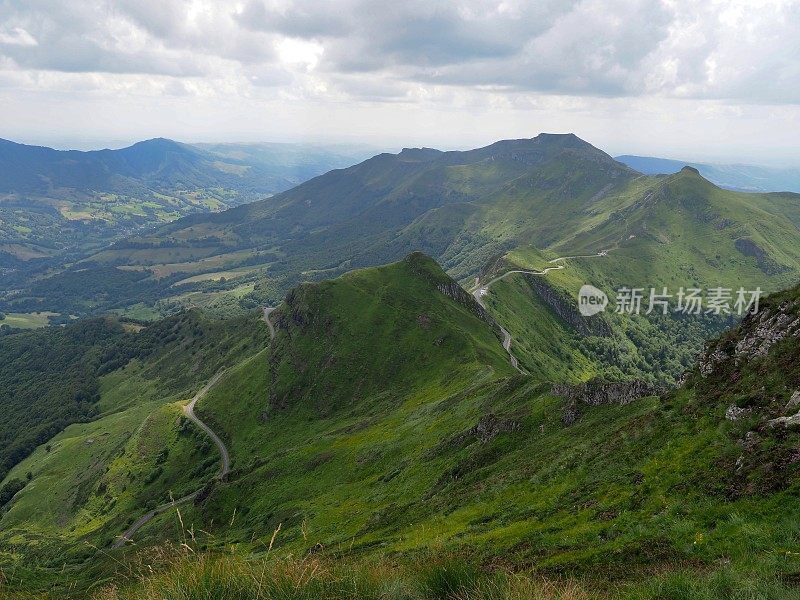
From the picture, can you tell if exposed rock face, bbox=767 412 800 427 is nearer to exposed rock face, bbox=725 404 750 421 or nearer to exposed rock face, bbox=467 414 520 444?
exposed rock face, bbox=725 404 750 421

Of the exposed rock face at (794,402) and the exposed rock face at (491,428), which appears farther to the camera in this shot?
the exposed rock face at (491,428)

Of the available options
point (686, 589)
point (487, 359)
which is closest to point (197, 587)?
point (686, 589)

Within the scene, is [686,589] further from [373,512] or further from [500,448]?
[373,512]

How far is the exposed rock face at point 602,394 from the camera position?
6762cm

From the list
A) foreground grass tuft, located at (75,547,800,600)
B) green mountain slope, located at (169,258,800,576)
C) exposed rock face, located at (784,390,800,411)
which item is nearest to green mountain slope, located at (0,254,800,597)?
exposed rock face, located at (784,390,800,411)

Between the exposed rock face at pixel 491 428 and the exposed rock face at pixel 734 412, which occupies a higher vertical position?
the exposed rock face at pixel 734 412

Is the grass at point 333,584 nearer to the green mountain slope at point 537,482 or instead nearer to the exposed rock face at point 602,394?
the green mountain slope at point 537,482

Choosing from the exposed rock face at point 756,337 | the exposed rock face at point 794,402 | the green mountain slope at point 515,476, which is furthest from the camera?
the exposed rock face at point 756,337

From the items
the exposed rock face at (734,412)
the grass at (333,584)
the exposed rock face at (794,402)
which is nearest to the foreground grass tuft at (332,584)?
the grass at (333,584)

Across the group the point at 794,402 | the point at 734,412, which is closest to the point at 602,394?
the point at 734,412

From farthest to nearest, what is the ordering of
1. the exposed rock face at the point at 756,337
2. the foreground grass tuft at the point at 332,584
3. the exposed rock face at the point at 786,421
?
the exposed rock face at the point at 756,337, the exposed rock face at the point at 786,421, the foreground grass tuft at the point at 332,584

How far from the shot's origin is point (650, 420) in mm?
48188

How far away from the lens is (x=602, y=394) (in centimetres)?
7125

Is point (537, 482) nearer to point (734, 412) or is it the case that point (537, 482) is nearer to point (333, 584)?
point (734, 412)
